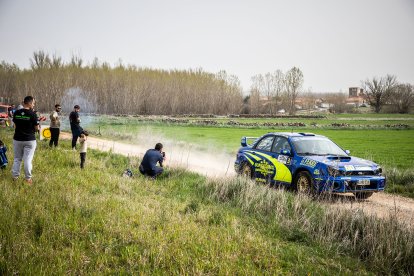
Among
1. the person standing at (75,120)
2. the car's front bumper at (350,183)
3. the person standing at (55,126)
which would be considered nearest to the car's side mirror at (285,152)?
the car's front bumper at (350,183)

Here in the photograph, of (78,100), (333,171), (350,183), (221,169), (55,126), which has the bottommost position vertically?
(221,169)

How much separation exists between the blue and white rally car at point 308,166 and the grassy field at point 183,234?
89 cm

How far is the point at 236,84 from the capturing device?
87.6 metres

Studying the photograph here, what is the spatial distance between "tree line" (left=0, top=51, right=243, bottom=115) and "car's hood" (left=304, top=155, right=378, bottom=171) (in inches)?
2169

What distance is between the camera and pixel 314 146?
9609mm

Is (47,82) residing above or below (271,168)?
above

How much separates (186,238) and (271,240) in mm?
1464

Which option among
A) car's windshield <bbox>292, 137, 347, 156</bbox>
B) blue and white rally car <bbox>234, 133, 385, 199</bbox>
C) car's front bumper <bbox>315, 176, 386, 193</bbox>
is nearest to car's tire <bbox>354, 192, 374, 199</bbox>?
blue and white rally car <bbox>234, 133, 385, 199</bbox>

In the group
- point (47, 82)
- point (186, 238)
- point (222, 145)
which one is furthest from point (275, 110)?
point (186, 238)

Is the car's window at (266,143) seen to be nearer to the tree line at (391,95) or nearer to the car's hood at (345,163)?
the car's hood at (345,163)

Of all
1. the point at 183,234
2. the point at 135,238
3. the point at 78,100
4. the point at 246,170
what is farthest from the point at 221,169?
the point at 78,100

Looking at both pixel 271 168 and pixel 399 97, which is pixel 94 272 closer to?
pixel 271 168

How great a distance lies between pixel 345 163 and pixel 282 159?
172 cm

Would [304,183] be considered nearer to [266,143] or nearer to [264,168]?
[264,168]
